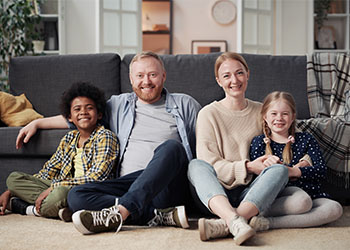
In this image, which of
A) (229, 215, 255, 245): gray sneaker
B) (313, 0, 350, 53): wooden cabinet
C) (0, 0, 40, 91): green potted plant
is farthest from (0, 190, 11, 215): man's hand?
(313, 0, 350, 53): wooden cabinet

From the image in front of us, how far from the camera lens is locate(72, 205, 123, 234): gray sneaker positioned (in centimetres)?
170

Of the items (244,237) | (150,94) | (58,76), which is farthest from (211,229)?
(58,76)

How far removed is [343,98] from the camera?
286cm

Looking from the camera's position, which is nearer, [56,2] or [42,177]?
[42,177]

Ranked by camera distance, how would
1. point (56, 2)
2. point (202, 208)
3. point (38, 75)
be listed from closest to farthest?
point (202, 208)
point (38, 75)
point (56, 2)

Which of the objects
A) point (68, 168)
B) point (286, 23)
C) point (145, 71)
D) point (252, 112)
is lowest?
point (68, 168)

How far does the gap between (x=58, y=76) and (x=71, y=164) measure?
3.51 feet

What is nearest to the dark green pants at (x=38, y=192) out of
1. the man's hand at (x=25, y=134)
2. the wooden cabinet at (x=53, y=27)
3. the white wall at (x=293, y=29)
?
the man's hand at (x=25, y=134)

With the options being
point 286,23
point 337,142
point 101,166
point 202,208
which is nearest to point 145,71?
point 101,166

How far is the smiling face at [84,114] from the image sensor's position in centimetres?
223

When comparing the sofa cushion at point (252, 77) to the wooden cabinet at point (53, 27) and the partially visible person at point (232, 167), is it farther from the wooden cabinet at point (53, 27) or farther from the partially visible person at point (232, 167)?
the wooden cabinet at point (53, 27)

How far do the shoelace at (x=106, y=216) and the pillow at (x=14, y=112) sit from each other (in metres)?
1.18

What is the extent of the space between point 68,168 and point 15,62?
4.37ft

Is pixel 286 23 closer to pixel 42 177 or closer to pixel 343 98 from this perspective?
pixel 343 98
